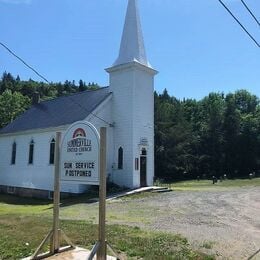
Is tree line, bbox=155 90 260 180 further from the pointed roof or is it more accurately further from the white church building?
the pointed roof

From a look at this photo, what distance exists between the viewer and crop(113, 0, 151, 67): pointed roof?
32.7 meters

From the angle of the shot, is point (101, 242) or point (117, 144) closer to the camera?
point (101, 242)

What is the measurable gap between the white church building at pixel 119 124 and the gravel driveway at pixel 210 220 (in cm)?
732

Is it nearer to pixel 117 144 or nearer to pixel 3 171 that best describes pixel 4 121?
pixel 3 171

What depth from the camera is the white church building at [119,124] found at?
31.0 meters

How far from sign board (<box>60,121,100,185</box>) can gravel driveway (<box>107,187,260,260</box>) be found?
3120 millimetres

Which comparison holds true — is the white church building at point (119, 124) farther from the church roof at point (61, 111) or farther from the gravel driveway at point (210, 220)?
the gravel driveway at point (210, 220)

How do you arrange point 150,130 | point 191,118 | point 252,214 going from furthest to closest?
point 191,118
point 150,130
point 252,214

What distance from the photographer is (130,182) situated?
30219 mm

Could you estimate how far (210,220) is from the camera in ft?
49.1

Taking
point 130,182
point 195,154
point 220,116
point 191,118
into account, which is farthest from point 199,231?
point 191,118

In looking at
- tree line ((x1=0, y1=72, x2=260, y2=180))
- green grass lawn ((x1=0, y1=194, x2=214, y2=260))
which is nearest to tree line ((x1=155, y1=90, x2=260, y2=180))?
tree line ((x1=0, y1=72, x2=260, y2=180))

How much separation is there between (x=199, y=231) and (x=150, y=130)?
20.4 metres

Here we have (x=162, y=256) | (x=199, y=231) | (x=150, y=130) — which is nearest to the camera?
(x=162, y=256)
